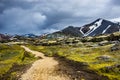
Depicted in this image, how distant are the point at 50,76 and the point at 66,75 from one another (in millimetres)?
3278

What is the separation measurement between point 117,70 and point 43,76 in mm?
17310

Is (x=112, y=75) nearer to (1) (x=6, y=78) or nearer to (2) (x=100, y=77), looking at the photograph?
(2) (x=100, y=77)

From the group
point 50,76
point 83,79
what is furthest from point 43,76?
point 83,79

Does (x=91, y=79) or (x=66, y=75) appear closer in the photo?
(x=91, y=79)

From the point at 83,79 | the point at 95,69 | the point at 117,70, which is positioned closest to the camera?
the point at 83,79

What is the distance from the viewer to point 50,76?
5328 cm

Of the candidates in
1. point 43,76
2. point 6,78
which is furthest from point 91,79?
point 6,78

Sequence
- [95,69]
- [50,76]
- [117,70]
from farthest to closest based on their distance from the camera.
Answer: [95,69]
[117,70]
[50,76]

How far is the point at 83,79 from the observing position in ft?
164

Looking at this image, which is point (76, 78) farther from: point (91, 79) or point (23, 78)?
point (23, 78)

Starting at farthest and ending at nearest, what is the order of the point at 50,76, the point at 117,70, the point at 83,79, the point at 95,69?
the point at 95,69
the point at 117,70
the point at 50,76
the point at 83,79

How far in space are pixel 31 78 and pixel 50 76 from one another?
3.81m

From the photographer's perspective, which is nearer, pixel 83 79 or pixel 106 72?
pixel 83 79

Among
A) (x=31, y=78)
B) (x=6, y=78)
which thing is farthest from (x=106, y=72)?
(x=6, y=78)
